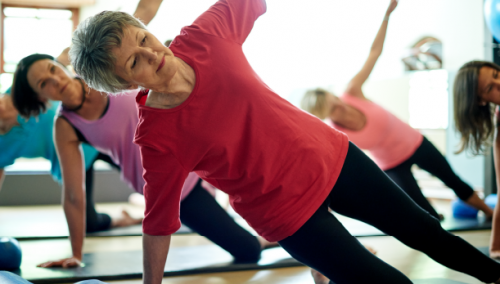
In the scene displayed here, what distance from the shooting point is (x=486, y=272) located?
52.8 inches

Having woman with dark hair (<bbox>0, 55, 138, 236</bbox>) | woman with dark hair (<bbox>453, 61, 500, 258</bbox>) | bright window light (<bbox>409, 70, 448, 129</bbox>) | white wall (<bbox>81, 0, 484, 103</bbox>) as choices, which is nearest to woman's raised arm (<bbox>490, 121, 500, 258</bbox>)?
woman with dark hair (<bbox>453, 61, 500, 258</bbox>)

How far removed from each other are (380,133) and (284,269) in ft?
3.69

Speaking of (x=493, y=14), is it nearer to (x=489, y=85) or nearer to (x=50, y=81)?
(x=489, y=85)

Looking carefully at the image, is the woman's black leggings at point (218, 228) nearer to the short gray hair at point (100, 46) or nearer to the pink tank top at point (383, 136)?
the pink tank top at point (383, 136)

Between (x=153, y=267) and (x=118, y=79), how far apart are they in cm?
54

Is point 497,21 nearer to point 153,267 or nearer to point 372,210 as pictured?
point 372,210

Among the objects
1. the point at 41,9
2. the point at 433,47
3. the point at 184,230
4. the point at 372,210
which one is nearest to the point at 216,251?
the point at 184,230

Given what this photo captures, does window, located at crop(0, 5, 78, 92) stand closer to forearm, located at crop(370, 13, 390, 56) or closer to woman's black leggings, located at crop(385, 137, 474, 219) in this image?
forearm, located at crop(370, 13, 390, 56)

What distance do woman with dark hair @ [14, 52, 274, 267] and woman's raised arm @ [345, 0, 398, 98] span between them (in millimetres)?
1110

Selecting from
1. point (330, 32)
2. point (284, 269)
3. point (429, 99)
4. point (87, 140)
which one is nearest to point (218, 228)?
point (284, 269)

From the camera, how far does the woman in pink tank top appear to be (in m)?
2.57

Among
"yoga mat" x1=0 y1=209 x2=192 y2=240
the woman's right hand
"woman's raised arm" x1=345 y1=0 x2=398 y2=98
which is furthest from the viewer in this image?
"yoga mat" x1=0 y1=209 x2=192 y2=240

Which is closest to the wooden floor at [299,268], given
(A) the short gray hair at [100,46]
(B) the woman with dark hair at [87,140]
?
(B) the woman with dark hair at [87,140]

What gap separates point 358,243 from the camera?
3.85 ft
